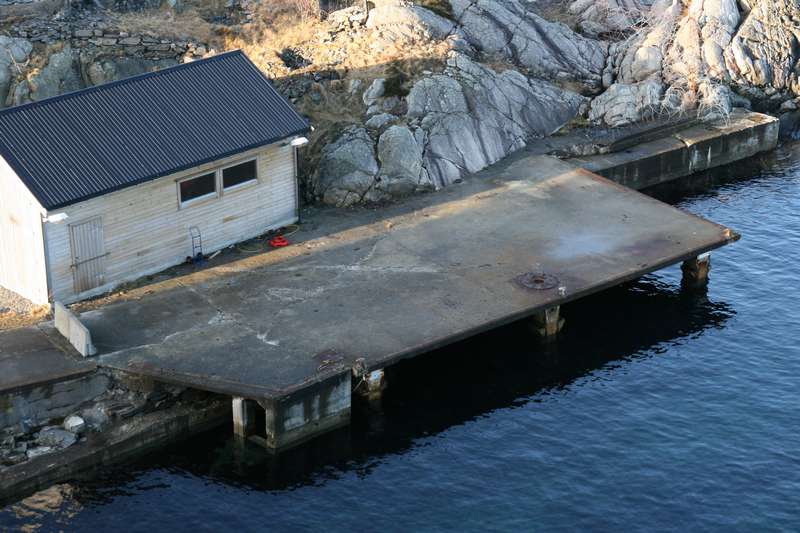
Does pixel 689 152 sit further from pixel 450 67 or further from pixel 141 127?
pixel 141 127

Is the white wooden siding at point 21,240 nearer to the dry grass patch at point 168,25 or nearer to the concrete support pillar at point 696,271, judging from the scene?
the dry grass patch at point 168,25

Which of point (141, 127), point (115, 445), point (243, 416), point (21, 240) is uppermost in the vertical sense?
point (141, 127)

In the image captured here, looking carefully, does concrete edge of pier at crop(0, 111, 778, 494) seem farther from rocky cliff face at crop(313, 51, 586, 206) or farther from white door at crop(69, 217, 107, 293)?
white door at crop(69, 217, 107, 293)

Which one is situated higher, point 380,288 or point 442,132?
point 442,132

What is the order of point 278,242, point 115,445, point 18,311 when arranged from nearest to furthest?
point 115,445 < point 18,311 < point 278,242

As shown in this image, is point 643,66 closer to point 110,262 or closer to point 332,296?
point 332,296

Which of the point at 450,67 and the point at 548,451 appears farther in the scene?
the point at 450,67

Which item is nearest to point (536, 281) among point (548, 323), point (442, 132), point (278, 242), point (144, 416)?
point (548, 323)

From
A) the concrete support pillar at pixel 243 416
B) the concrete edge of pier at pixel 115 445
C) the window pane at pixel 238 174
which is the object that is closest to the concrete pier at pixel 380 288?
the concrete support pillar at pixel 243 416

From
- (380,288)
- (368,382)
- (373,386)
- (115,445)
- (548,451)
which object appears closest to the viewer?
(115,445)
